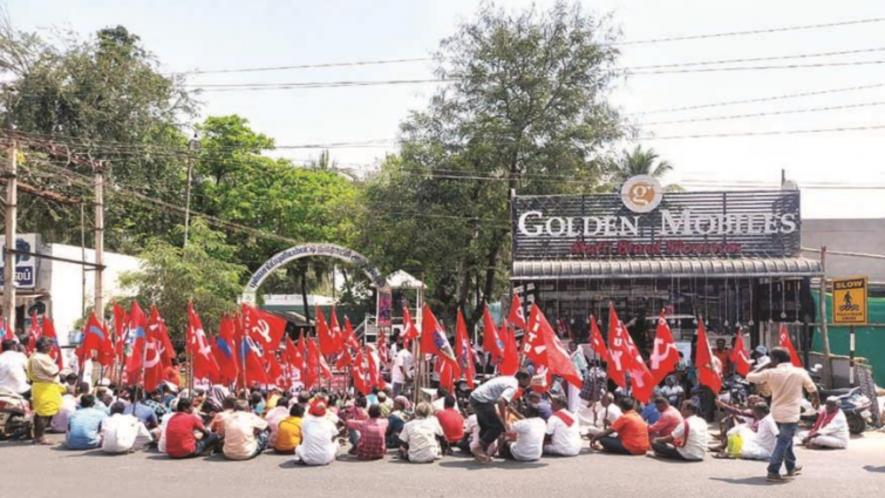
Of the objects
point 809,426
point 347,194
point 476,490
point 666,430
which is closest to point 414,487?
point 476,490

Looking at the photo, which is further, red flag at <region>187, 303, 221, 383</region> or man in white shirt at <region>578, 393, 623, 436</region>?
red flag at <region>187, 303, 221, 383</region>

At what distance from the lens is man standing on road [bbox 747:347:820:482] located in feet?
34.2

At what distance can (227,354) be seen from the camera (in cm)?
1594

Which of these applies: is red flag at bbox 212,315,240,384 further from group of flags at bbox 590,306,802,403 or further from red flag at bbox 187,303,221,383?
group of flags at bbox 590,306,802,403

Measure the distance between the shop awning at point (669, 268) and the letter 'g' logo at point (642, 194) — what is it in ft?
4.98

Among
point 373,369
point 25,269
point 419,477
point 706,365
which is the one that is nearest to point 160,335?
point 373,369

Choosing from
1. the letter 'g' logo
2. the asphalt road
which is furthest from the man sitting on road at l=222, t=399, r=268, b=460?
the letter 'g' logo

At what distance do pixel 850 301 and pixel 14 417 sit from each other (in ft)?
49.1

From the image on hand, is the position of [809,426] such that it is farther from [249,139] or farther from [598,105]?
[249,139]

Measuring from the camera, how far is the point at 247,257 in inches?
1676

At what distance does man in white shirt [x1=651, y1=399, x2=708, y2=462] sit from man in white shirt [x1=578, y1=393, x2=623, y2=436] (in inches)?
38.1

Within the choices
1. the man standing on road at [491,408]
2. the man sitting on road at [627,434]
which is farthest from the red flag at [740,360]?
the man standing on road at [491,408]

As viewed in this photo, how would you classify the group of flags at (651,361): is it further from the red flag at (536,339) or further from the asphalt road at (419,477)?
the asphalt road at (419,477)

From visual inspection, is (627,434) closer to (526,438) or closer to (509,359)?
(526,438)
